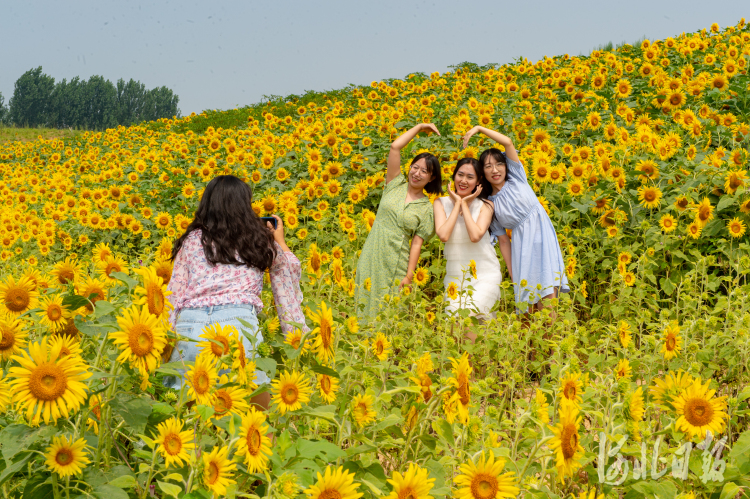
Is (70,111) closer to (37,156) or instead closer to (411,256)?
(37,156)

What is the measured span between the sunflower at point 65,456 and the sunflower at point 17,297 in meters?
0.70

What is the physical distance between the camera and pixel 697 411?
1752 mm

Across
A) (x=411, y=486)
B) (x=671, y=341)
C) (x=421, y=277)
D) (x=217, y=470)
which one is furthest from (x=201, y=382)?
(x=421, y=277)

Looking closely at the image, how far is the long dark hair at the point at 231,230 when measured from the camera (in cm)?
324

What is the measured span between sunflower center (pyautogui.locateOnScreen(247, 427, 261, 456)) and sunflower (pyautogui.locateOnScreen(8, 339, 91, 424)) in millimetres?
399

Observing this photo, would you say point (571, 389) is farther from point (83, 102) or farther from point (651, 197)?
point (83, 102)

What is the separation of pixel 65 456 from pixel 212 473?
39 centimetres

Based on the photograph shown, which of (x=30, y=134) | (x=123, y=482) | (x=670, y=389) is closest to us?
(x=123, y=482)

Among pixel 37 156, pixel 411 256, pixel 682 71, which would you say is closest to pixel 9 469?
pixel 411 256

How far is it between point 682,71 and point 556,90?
6.13 feet

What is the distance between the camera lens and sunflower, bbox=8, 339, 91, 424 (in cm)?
139

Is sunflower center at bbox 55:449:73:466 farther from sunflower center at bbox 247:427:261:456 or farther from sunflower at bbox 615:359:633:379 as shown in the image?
sunflower at bbox 615:359:633:379

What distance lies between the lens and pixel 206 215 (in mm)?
3371

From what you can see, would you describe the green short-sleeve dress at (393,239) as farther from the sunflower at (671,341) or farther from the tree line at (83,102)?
the tree line at (83,102)
